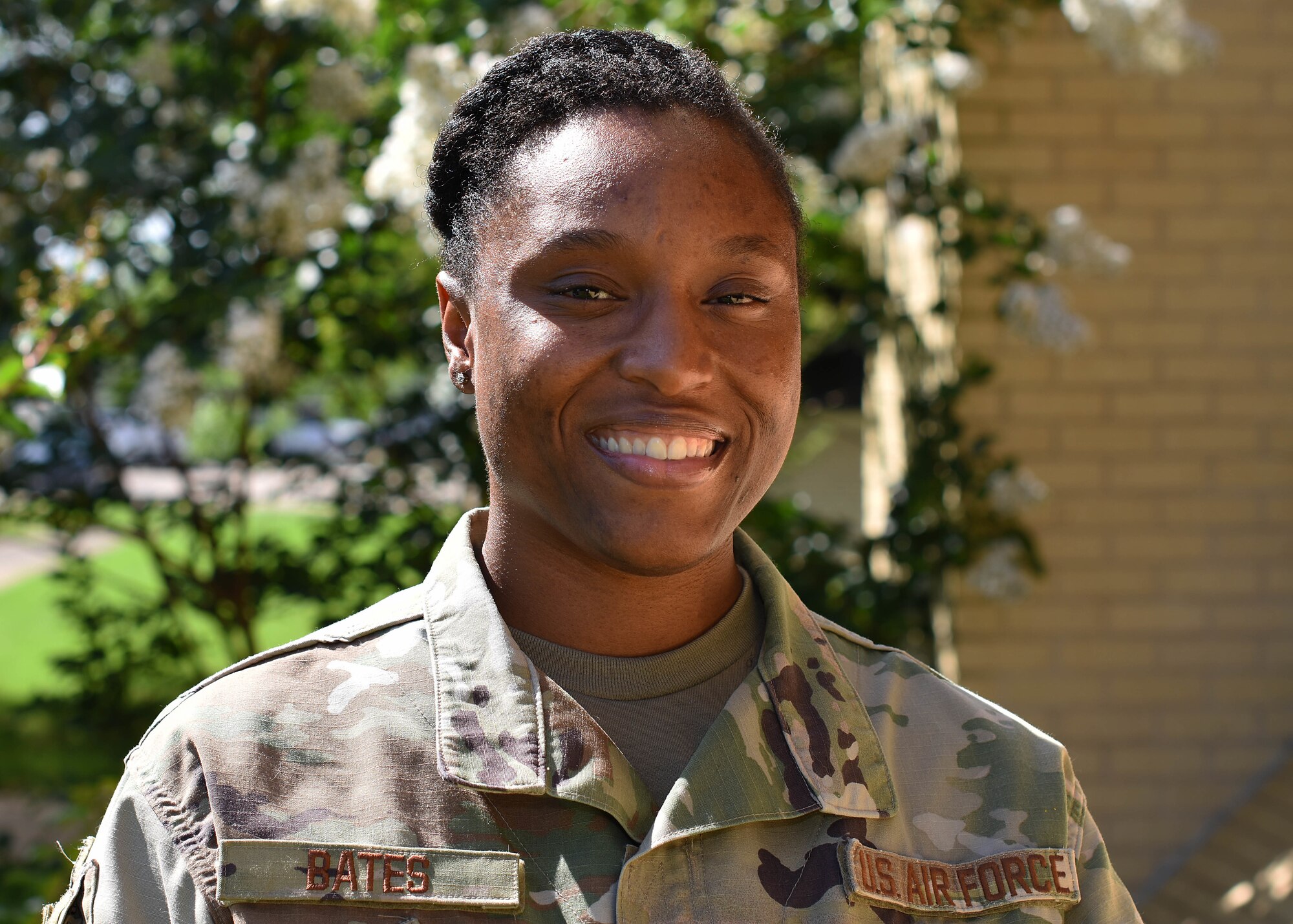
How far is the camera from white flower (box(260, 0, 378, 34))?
3.26m

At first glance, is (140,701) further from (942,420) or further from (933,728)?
(933,728)

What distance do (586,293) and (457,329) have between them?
8.7 inches

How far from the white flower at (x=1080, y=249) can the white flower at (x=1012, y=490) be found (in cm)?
57

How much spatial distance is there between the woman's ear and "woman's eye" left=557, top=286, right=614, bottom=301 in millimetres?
162

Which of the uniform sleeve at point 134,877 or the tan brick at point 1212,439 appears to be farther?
the tan brick at point 1212,439

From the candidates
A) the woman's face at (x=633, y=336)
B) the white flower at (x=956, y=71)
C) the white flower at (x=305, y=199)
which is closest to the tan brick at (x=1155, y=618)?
the white flower at (x=956, y=71)

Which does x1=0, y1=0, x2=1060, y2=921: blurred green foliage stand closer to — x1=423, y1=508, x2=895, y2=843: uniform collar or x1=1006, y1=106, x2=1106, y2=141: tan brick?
x1=1006, y1=106, x2=1106, y2=141: tan brick

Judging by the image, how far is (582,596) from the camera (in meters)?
1.33

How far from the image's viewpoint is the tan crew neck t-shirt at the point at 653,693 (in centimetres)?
129

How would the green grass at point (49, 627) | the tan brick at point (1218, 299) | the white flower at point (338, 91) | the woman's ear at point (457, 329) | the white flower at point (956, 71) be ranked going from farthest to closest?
1. the green grass at point (49, 627)
2. the tan brick at point (1218, 299)
3. the white flower at point (338, 91)
4. the white flower at point (956, 71)
5. the woman's ear at point (457, 329)

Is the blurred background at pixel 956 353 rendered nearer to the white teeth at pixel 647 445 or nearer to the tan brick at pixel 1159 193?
the tan brick at pixel 1159 193

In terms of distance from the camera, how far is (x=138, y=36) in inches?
146

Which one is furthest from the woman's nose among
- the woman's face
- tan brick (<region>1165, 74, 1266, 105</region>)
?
tan brick (<region>1165, 74, 1266, 105</region>)

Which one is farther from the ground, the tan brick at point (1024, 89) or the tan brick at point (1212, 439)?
the tan brick at point (1024, 89)
